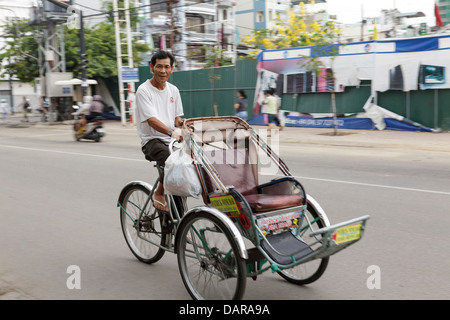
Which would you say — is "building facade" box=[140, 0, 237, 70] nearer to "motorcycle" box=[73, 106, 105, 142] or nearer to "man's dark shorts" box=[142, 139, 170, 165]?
"motorcycle" box=[73, 106, 105, 142]

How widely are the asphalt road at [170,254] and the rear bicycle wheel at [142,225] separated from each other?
4.8 inches

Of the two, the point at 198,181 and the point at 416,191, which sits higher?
the point at 198,181

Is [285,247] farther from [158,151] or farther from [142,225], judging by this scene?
[142,225]

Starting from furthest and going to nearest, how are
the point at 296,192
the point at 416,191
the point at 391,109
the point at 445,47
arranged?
the point at 391,109 < the point at 445,47 < the point at 416,191 < the point at 296,192

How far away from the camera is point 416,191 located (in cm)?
788

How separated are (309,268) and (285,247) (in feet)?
1.83

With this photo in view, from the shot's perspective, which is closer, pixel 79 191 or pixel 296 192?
pixel 296 192

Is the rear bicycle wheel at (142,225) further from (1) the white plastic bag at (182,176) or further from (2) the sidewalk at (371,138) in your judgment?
(2) the sidewalk at (371,138)

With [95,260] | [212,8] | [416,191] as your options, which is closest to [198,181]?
[95,260]

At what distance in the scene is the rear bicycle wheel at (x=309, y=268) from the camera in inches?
157

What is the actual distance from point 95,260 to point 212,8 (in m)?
46.3

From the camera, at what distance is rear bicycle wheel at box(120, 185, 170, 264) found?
4727 mm

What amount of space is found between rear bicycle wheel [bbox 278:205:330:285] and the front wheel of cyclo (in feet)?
2.26

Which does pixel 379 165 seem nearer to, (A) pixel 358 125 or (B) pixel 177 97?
(B) pixel 177 97
